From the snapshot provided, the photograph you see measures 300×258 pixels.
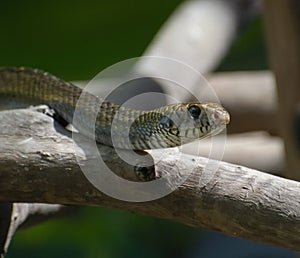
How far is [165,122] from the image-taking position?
4.29 ft

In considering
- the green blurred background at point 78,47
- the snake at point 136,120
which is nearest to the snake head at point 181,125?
the snake at point 136,120

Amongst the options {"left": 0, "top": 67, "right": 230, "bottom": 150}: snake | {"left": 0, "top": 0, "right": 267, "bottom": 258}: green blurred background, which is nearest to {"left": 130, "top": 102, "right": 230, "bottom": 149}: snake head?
{"left": 0, "top": 67, "right": 230, "bottom": 150}: snake

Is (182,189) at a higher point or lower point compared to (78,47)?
higher

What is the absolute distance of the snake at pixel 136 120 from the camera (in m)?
1.28

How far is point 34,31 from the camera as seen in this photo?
3.11 metres

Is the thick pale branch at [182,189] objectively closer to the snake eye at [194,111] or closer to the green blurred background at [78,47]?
the snake eye at [194,111]

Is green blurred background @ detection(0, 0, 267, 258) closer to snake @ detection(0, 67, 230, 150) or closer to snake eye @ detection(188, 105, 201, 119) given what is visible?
snake @ detection(0, 67, 230, 150)

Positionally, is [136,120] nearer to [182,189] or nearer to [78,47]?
[182,189]

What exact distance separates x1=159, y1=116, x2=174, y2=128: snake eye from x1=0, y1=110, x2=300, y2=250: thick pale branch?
0.12 ft

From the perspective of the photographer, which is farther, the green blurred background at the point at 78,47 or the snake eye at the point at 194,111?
the green blurred background at the point at 78,47

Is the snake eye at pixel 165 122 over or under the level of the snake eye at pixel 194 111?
under

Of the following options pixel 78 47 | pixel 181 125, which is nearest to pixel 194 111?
pixel 181 125

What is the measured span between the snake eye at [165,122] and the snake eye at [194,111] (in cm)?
3

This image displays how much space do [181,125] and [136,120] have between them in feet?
0.28
